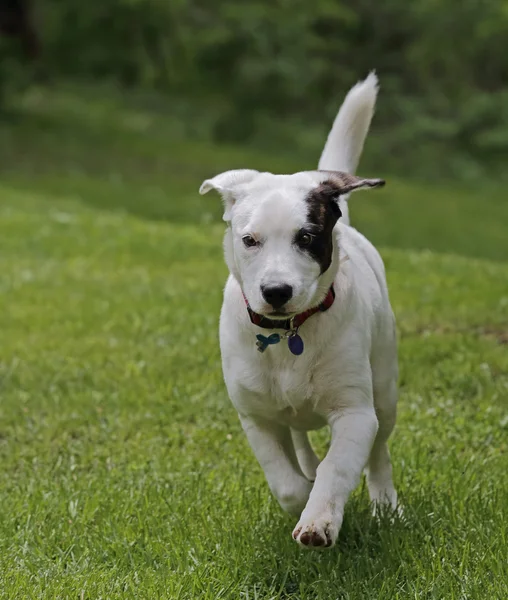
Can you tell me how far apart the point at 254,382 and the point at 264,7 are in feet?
69.8

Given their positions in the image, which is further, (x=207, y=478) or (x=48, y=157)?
(x=48, y=157)

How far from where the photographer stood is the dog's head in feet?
11.9

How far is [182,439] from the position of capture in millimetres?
5945

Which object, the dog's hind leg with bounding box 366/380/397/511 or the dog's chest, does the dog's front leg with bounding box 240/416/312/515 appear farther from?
the dog's hind leg with bounding box 366/380/397/511

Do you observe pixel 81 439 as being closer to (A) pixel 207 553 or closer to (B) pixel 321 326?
(A) pixel 207 553

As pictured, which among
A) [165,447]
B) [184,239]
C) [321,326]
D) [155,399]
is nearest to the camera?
[321,326]

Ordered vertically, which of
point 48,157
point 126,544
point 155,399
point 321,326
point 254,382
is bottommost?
point 48,157

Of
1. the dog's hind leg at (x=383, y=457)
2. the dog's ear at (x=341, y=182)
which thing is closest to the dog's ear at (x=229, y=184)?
the dog's ear at (x=341, y=182)

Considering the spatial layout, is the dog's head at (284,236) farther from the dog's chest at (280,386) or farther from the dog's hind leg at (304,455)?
the dog's hind leg at (304,455)

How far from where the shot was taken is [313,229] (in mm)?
3754

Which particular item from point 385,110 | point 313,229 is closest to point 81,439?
point 313,229

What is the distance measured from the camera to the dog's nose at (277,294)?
3.56 metres

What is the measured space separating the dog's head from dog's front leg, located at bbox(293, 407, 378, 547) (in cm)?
49

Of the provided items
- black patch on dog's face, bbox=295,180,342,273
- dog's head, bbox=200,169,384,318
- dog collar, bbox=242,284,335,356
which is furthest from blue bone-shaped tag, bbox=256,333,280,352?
black patch on dog's face, bbox=295,180,342,273
